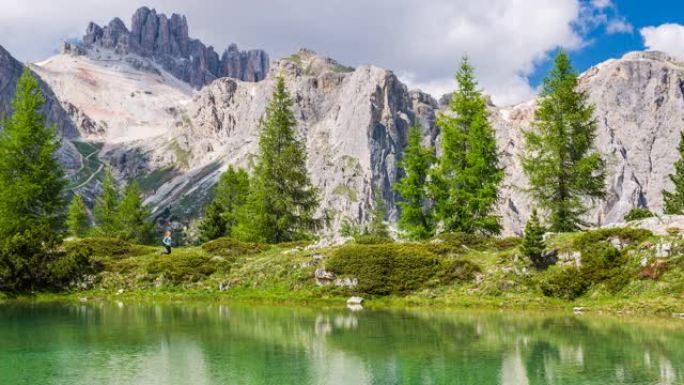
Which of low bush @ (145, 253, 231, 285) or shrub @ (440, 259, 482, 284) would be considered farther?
low bush @ (145, 253, 231, 285)

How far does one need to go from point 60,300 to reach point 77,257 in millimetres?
3959

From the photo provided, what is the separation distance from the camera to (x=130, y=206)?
8588cm

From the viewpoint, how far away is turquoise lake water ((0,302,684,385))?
14.7 meters

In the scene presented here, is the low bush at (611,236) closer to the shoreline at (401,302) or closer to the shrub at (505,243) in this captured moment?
the shoreline at (401,302)

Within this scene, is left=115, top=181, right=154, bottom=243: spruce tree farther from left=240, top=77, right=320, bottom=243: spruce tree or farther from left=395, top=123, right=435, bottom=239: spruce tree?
left=395, top=123, right=435, bottom=239: spruce tree

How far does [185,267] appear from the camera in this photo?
38.4 m

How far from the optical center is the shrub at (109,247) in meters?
43.2

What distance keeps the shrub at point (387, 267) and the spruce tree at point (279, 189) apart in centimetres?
1693

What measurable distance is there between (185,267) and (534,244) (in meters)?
21.4

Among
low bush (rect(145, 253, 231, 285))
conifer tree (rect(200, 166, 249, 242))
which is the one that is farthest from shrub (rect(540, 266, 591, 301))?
conifer tree (rect(200, 166, 249, 242))

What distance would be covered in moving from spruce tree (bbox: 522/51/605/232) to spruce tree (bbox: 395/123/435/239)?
7.69m

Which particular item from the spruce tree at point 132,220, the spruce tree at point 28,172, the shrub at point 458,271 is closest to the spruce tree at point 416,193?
the shrub at point 458,271

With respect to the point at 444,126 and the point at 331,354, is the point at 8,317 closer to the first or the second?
the point at 331,354

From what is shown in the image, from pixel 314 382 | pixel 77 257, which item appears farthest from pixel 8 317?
pixel 314 382
